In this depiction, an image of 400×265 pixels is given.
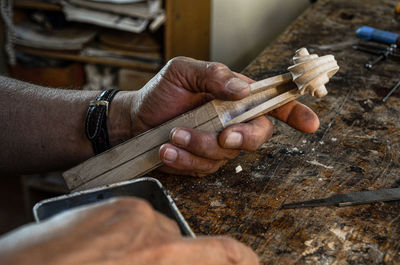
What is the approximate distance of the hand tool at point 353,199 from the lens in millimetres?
863

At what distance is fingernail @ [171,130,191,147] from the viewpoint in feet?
3.02

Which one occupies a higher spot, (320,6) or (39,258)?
(39,258)

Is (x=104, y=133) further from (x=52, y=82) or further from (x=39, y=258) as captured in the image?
(x=52, y=82)

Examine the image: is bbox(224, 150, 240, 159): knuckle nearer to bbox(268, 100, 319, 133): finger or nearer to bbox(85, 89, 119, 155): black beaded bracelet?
bbox(268, 100, 319, 133): finger

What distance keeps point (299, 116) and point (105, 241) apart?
682 millimetres

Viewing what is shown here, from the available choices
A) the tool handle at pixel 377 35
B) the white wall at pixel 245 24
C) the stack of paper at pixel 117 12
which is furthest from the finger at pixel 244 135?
the white wall at pixel 245 24

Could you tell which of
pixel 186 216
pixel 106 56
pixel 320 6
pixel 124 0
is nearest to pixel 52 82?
pixel 106 56

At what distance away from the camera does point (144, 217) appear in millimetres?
542

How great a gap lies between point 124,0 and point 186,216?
1647mm

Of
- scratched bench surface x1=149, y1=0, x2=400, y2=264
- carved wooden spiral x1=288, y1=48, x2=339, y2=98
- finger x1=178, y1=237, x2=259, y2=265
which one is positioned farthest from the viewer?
carved wooden spiral x1=288, y1=48, x2=339, y2=98

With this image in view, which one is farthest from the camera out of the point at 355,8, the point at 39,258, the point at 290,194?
the point at 355,8

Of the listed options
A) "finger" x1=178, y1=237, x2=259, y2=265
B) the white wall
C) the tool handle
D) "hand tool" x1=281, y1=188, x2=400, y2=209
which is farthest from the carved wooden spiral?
the white wall

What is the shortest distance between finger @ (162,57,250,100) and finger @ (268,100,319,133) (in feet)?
0.64

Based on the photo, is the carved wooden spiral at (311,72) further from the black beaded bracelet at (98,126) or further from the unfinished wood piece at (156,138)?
the black beaded bracelet at (98,126)
